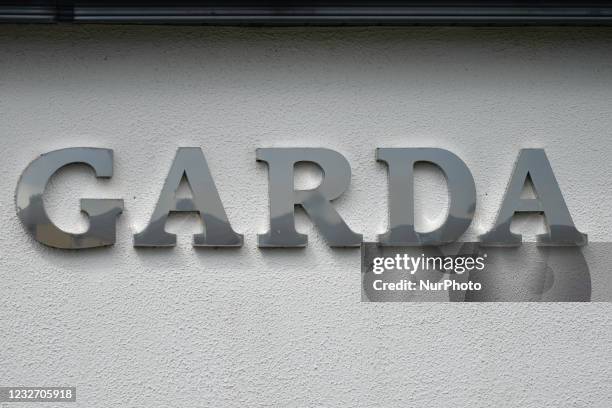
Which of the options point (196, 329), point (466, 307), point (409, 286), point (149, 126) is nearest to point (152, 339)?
point (196, 329)

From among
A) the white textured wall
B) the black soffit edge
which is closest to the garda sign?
the white textured wall

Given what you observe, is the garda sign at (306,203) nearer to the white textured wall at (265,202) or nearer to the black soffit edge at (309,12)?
the white textured wall at (265,202)

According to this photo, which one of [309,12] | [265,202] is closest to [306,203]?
[265,202]

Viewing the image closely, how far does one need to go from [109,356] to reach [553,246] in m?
2.46

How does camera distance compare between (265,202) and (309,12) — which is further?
(265,202)

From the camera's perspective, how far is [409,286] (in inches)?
138

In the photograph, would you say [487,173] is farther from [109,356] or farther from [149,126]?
[109,356]

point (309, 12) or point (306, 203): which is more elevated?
point (309, 12)

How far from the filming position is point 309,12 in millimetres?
3340

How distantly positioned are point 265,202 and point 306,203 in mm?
226

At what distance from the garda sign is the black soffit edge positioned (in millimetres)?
678

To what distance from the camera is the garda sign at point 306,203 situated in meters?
3.38

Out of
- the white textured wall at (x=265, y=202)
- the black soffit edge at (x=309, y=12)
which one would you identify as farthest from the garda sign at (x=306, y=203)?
the black soffit edge at (x=309, y=12)

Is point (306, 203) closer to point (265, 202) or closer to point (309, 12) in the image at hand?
point (265, 202)
